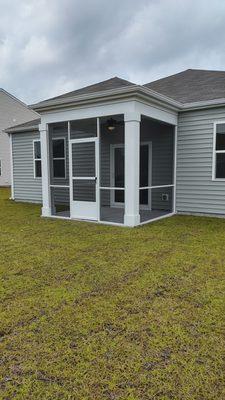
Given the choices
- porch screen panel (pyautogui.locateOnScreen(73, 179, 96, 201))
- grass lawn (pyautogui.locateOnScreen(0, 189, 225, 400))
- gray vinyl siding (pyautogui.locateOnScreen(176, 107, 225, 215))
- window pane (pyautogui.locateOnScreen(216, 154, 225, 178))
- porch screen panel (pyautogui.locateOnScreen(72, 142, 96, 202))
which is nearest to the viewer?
grass lawn (pyautogui.locateOnScreen(0, 189, 225, 400))

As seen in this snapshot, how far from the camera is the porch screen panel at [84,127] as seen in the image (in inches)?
307

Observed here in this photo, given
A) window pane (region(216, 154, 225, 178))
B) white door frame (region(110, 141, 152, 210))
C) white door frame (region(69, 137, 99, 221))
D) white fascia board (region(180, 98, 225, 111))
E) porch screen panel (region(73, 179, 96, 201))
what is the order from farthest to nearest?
white door frame (region(110, 141, 152, 210)) < window pane (region(216, 154, 225, 178)) < porch screen panel (region(73, 179, 96, 201)) < white fascia board (region(180, 98, 225, 111)) < white door frame (region(69, 137, 99, 221))

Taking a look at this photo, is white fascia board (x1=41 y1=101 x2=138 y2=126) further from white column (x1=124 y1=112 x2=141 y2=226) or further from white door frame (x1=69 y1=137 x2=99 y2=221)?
white door frame (x1=69 y1=137 x2=99 y2=221)

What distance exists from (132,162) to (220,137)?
2.64 m

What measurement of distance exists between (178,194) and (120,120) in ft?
8.83

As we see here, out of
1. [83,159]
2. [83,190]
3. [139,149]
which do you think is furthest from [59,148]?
[139,149]

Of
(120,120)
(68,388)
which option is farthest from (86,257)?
(120,120)

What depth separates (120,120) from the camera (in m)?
8.55

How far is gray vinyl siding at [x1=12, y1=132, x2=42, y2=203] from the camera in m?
11.7

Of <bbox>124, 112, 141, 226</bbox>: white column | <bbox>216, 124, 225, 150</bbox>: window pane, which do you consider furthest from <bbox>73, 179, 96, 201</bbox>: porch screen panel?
<bbox>216, 124, 225, 150</bbox>: window pane

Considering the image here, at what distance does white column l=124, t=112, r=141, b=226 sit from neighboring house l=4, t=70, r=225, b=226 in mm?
21

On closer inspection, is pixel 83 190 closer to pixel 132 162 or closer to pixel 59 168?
pixel 132 162

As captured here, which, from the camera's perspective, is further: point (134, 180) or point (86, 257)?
point (134, 180)

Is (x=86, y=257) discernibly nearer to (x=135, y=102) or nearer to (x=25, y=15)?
(x=135, y=102)
